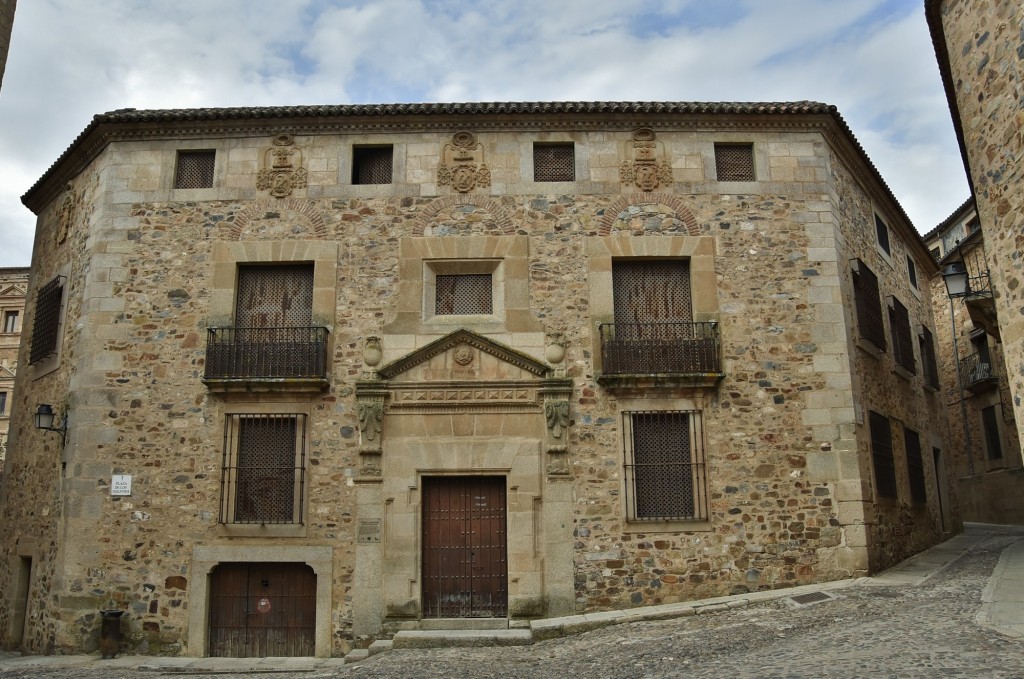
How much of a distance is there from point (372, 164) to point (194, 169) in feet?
9.15

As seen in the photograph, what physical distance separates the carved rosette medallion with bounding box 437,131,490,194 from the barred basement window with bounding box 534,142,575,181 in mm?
816

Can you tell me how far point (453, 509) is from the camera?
37.2ft

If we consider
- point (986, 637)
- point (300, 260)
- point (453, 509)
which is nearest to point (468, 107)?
point (300, 260)

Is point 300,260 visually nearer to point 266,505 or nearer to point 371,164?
point 371,164

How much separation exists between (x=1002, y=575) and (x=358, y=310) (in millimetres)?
9261

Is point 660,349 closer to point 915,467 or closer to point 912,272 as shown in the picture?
point 915,467

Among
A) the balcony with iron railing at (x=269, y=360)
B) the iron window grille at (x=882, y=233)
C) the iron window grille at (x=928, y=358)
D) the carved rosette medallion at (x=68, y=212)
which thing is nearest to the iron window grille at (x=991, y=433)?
the iron window grille at (x=928, y=358)

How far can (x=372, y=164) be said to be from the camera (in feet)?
41.5

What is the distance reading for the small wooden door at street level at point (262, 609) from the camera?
1092 cm

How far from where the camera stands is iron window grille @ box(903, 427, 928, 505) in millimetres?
13990

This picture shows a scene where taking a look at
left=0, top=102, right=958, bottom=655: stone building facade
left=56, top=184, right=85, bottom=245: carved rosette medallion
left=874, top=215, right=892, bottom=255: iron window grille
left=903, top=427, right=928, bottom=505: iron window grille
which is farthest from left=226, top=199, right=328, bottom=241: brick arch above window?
left=903, top=427, right=928, bottom=505: iron window grille

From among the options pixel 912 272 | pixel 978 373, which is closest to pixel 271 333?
pixel 912 272

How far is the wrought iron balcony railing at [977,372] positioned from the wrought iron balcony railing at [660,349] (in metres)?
14.3

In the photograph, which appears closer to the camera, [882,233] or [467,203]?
[467,203]
